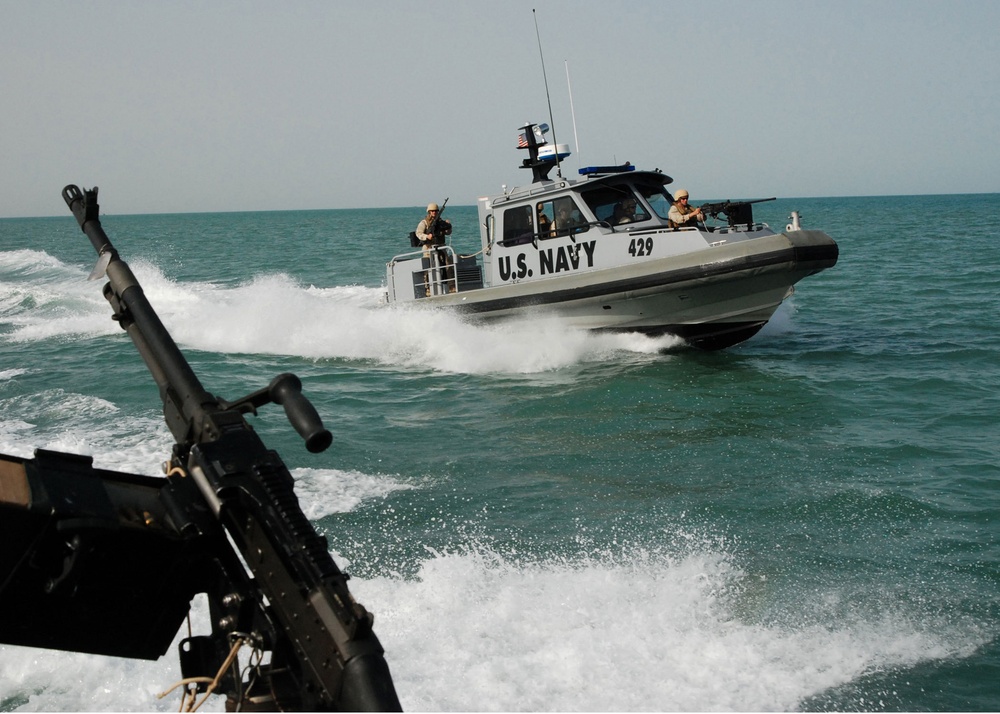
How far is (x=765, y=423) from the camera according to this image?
971 centimetres

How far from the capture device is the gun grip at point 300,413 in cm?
232

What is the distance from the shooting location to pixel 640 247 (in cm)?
1262

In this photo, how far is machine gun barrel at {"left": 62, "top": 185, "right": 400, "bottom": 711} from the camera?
2.19 metres

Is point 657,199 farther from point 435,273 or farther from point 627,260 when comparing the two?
point 435,273

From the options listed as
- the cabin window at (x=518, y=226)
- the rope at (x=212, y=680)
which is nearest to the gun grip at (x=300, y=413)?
the rope at (x=212, y=680)

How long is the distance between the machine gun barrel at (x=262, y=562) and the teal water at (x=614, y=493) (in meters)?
2.10

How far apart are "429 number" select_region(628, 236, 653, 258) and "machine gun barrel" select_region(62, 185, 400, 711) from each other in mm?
10152

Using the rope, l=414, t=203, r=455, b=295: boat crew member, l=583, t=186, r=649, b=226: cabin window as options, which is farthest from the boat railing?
the rope

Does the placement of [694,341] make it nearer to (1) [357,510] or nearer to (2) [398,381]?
(2) [398,381]

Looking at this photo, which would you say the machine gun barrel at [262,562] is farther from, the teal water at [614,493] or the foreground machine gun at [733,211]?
the foreground machine gun at [733,211]

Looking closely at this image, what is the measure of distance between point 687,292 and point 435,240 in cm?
432

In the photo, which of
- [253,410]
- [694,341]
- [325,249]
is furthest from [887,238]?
[253,410]

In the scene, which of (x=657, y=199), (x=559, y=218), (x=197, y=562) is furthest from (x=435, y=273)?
(x=197, y=562)

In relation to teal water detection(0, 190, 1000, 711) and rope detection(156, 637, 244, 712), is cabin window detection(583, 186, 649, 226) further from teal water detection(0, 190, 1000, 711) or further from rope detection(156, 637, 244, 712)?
rope detection(156, 637, 244, 712)
